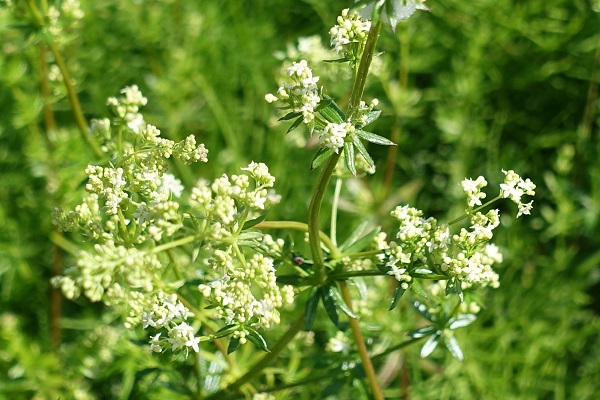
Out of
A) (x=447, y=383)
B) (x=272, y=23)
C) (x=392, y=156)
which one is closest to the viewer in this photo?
(x=447, y=383)

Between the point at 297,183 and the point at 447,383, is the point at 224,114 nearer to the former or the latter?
the point at 297,183

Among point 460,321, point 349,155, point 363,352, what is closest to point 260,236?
point 349,155

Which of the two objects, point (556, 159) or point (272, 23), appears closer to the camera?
point (556, 159)

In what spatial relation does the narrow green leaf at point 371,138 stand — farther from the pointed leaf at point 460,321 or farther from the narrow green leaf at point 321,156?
the pointed leaf at point 460,321

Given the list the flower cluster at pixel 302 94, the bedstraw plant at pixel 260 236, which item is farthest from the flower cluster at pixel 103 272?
the flower cluster at pixel 302 94

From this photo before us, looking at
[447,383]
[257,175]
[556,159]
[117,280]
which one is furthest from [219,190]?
[556,159]
